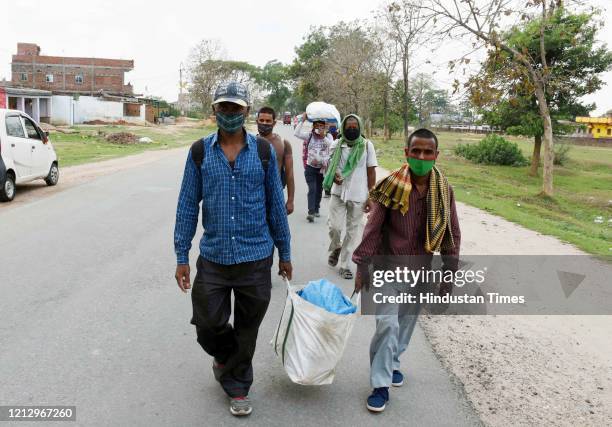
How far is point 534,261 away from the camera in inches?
297

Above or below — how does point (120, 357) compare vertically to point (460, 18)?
below

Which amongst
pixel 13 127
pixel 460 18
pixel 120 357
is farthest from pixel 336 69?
pixel 120 357

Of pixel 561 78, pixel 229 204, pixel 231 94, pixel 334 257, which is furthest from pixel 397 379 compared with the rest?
pixel 561 78

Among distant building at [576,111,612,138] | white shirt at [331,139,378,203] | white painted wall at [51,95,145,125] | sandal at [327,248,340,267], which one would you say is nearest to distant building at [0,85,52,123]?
white painted wall at [51,95,145,125]

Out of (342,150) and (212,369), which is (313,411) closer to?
(212,369)

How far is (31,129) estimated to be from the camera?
40.9 feet

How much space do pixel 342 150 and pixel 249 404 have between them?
3680mm

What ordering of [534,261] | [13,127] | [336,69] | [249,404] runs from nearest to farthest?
1. [249,404]
2. [534,261]
3. [13,127]
4. [336,69]

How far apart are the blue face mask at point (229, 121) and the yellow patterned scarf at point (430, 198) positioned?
0.91m

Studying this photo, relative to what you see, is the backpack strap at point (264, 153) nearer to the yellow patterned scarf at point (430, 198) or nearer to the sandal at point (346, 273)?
the yellow patterned scarf at point (430, 198)

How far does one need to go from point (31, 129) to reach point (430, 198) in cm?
1137

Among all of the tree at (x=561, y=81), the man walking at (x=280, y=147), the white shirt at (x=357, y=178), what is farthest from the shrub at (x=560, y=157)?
the man walking at (x=280, y=147)

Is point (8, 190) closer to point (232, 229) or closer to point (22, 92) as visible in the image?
point (232, 229)

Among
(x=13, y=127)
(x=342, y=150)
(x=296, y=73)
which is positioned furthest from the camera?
(x=296, y=73)
